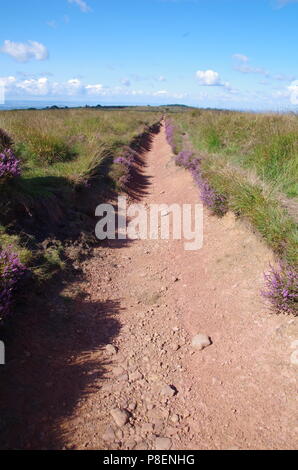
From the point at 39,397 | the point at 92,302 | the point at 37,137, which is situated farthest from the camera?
the point at 37,137

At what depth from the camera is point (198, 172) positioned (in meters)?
9.38

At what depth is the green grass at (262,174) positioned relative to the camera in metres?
4.80

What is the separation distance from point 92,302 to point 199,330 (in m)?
1.63

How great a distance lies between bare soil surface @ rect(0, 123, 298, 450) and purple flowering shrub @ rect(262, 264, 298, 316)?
127 mm

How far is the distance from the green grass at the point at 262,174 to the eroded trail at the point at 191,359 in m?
0.43

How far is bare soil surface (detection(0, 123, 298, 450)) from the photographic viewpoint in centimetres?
285

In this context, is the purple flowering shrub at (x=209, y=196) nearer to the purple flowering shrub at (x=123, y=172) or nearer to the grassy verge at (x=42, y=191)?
the purple flowering shrub at (x=123, y=172)

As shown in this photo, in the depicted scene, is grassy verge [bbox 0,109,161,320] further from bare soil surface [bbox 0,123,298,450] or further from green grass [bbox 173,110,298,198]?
green grass [bbox 173,110,298,198]

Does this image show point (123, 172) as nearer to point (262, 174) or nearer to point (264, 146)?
point (264, 146)

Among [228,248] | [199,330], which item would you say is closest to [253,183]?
[228,248]

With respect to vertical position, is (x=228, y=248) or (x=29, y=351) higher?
(x=228, y=248)

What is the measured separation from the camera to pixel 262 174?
7.40 m
